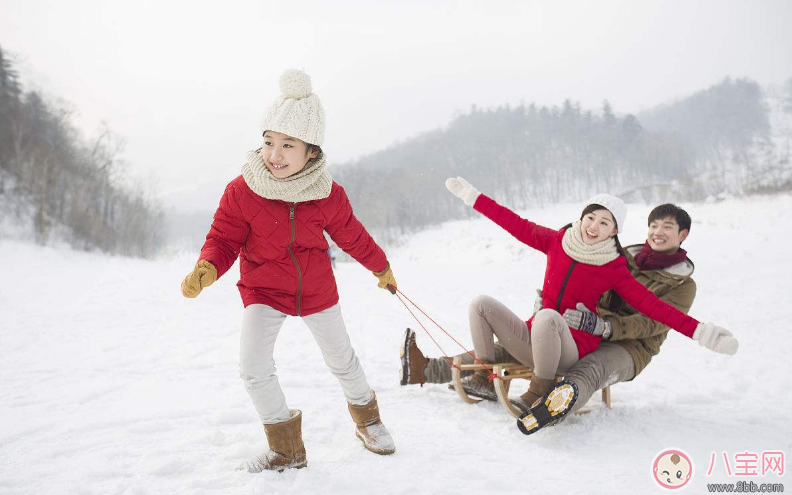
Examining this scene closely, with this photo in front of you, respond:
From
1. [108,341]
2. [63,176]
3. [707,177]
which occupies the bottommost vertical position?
[108,341]

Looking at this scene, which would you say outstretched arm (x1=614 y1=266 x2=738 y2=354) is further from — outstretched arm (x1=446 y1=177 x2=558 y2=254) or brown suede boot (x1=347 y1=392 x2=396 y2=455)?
brown suede boot (x1=347 y1=392 x2=396 y2=455)

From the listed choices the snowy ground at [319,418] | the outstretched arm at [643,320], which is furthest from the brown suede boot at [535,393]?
the outstretched arm at [643,320]

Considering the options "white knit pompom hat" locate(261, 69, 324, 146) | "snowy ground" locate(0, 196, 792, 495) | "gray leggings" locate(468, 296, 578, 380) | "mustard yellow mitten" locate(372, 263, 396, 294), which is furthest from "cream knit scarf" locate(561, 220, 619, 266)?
"white knit pompom hat" locate(261, 69, 324, 146)

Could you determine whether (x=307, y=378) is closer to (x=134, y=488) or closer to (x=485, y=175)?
(x=134, y=488)

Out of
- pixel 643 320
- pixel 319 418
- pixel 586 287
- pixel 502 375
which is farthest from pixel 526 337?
pixel 319 418

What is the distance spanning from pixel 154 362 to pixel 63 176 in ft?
101

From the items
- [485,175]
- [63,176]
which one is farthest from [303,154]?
[485,175]

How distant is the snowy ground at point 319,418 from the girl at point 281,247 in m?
0.26

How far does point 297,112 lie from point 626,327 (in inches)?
99.1

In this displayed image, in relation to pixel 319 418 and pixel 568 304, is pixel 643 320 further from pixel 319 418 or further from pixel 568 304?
pixel 319 418

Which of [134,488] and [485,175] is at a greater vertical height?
[485,175]

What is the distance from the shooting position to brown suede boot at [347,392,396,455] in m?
2.32

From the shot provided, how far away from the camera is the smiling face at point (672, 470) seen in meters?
2.10

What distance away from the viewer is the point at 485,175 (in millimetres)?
54688
